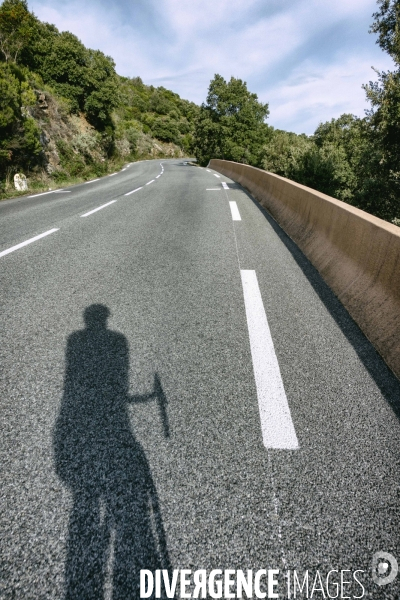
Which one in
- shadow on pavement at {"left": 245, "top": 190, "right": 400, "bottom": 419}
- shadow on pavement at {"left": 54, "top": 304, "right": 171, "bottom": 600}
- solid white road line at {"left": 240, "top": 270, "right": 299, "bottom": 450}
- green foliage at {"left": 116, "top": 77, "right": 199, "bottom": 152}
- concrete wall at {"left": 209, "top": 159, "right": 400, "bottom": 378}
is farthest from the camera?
green foliage at {"left": 116, "top": 77, "right": 199, "bottom": 152}

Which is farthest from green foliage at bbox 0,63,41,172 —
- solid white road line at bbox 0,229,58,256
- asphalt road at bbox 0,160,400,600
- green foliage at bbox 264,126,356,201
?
green foliage at bbox 264,126,356,201

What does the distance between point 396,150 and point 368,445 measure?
14508mm

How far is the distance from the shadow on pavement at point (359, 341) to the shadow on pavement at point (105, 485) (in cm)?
160

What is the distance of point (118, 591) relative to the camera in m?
1.28

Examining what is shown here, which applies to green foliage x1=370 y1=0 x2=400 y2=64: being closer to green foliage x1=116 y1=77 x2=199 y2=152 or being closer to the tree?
the tree

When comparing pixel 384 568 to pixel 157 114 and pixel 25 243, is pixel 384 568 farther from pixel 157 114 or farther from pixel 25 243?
pixel 157 114

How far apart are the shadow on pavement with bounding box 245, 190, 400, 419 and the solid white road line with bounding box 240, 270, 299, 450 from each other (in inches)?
28.8

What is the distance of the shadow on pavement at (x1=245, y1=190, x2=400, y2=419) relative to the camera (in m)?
2.38

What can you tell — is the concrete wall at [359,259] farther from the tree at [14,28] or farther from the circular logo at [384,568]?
the tree at [14,28]

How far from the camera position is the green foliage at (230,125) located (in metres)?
48.2

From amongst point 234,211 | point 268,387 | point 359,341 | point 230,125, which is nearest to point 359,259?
point 359,341

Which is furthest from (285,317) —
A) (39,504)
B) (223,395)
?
(39,504)

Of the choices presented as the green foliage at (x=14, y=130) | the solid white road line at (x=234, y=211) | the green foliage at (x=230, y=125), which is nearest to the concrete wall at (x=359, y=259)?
the solid white road line at (x=234, y=211)

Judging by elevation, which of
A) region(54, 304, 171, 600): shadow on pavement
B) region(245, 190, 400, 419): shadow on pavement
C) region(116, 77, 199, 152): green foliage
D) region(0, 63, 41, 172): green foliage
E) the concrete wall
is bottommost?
region(54, 304, 171, 600): shadow on pavement
